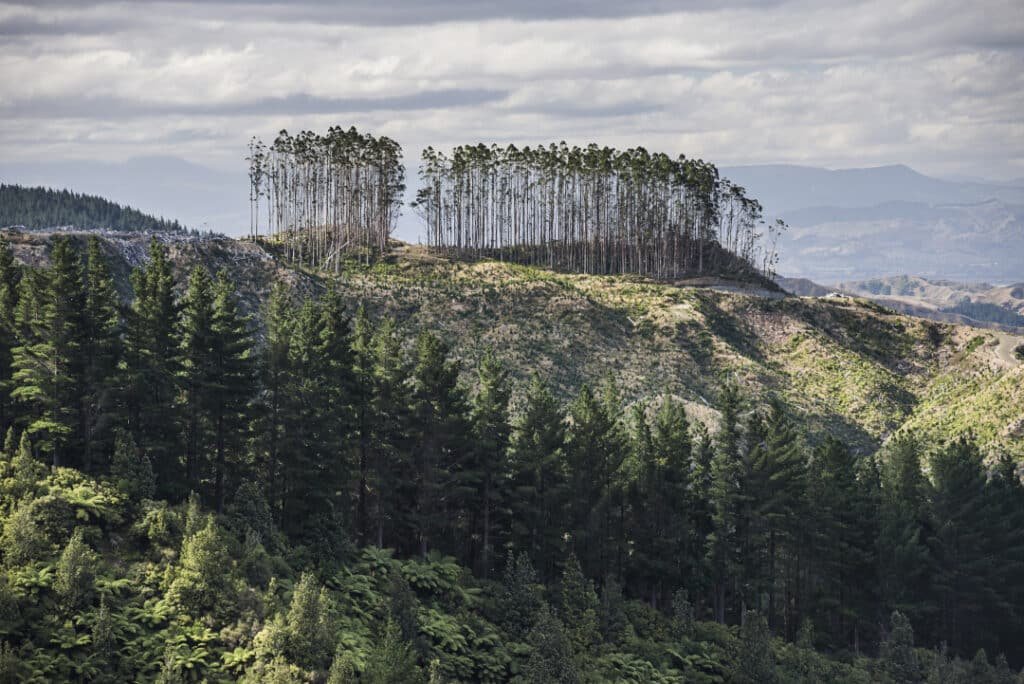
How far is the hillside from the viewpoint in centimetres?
9088

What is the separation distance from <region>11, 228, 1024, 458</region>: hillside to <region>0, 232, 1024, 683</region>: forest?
81.4 feet

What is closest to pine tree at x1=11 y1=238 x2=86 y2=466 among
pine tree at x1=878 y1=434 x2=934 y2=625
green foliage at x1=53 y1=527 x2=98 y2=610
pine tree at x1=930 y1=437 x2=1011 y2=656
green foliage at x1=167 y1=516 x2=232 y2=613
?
green foliage at x1=53 y1=527 x2=98 y2=610

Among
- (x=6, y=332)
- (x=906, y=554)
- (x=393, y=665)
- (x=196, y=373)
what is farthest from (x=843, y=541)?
(x=6, y=332)

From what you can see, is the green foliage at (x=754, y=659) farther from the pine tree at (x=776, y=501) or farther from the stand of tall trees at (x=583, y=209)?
the stand of tall trees at (x=583, y=209)

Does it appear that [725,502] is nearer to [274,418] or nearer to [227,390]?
[274,418]

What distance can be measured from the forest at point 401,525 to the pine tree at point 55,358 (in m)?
0.13

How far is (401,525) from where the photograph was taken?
47656 mm

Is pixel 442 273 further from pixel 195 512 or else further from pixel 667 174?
pixel 195 512

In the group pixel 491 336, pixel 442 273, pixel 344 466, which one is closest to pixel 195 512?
pixel 344 466

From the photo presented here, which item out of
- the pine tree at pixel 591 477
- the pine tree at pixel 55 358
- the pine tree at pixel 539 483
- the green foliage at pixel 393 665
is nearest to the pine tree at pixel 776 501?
the pine tree at pixel 591 477

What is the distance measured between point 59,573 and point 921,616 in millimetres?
50660

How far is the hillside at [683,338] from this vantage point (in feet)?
298

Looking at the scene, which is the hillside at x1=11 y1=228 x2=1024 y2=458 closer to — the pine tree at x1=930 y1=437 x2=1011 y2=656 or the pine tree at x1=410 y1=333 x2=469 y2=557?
the pine tree at x1=930 y1=437 x2=1011 y2=656

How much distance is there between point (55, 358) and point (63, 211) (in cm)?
12457
